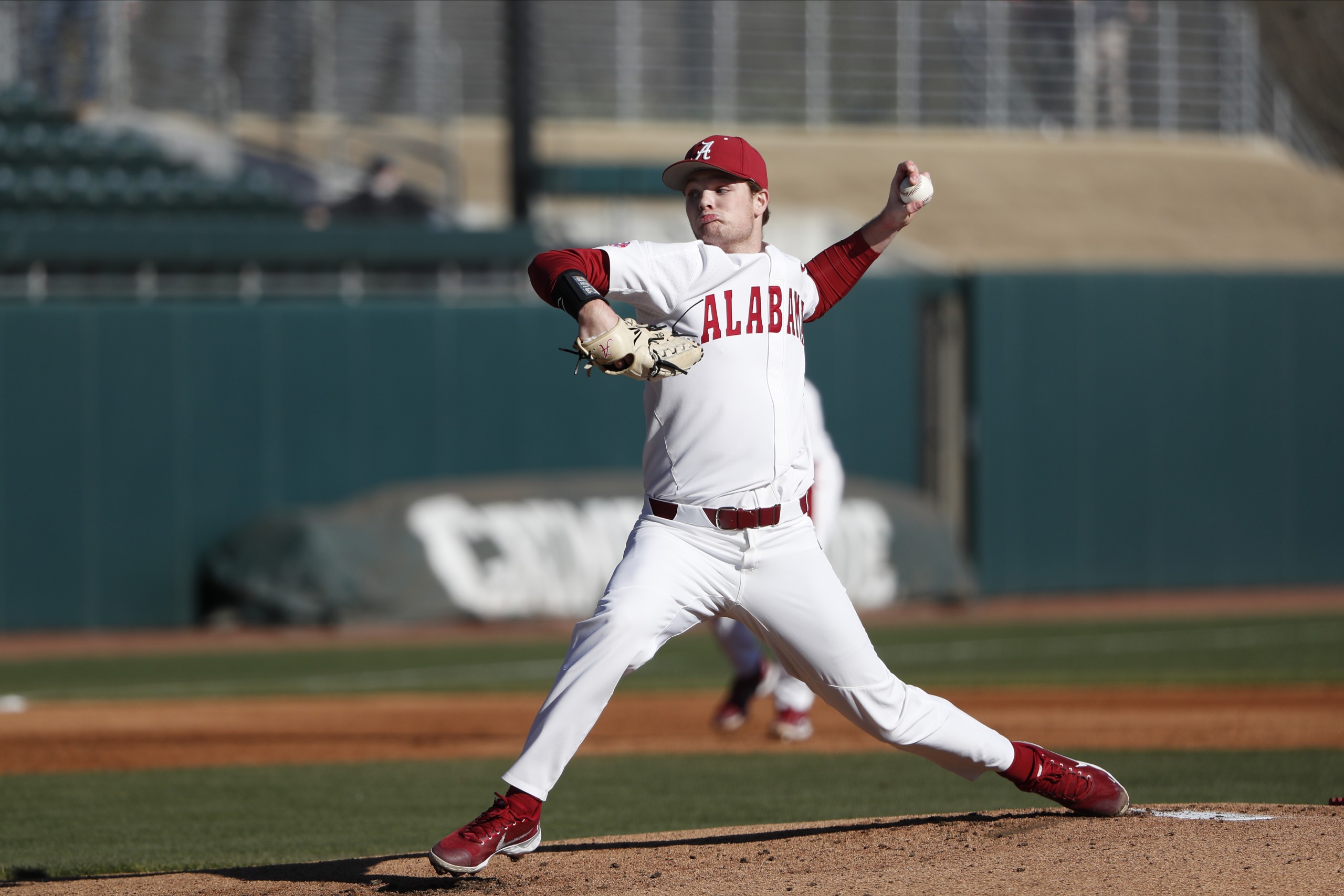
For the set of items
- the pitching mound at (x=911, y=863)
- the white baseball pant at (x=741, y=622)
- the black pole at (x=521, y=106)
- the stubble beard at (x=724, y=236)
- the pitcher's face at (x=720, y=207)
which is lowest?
the pitching mound at (x=911, y=863)

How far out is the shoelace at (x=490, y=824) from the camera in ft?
12.8

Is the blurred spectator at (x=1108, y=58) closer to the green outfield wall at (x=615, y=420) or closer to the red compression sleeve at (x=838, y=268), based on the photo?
the green outfield wall at (x=615, y=420)

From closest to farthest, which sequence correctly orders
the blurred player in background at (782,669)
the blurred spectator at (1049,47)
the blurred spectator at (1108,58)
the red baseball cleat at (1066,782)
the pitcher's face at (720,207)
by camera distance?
the pitcher's face at (720,207)
the red baseball cleat at (1066,782)
the blurred player in background at (782,669)
the blurred spectator at (1049,47)
the blurred spectator at (1108,58)

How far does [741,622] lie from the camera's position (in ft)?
13.7

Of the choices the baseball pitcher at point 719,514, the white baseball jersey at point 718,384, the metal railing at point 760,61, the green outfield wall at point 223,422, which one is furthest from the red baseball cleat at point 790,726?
the metal railing at point 760,61

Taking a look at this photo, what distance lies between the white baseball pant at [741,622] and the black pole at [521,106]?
1223cm

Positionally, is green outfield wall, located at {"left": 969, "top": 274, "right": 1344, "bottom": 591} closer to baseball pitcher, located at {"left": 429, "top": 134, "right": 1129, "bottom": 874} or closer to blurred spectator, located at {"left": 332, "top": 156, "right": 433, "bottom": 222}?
blurred spectator, located at {"left": 332, "top": 156, "right": 433, "bottom": 222}

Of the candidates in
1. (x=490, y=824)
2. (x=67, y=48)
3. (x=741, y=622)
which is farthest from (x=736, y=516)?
(x=67, y=48)

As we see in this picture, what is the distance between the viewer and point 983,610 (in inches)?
586

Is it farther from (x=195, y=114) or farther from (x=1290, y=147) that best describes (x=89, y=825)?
(x=1290, y=147)

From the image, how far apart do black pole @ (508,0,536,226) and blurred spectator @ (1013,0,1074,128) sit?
33.3ft

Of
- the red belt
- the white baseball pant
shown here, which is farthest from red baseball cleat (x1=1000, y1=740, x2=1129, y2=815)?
the red belt

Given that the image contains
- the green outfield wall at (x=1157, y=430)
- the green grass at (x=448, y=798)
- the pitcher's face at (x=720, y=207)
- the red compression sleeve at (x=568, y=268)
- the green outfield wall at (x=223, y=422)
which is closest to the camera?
the red compression sleeve at (x=568, y=268)

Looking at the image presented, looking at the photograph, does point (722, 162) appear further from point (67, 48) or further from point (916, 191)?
point (67, 48)
